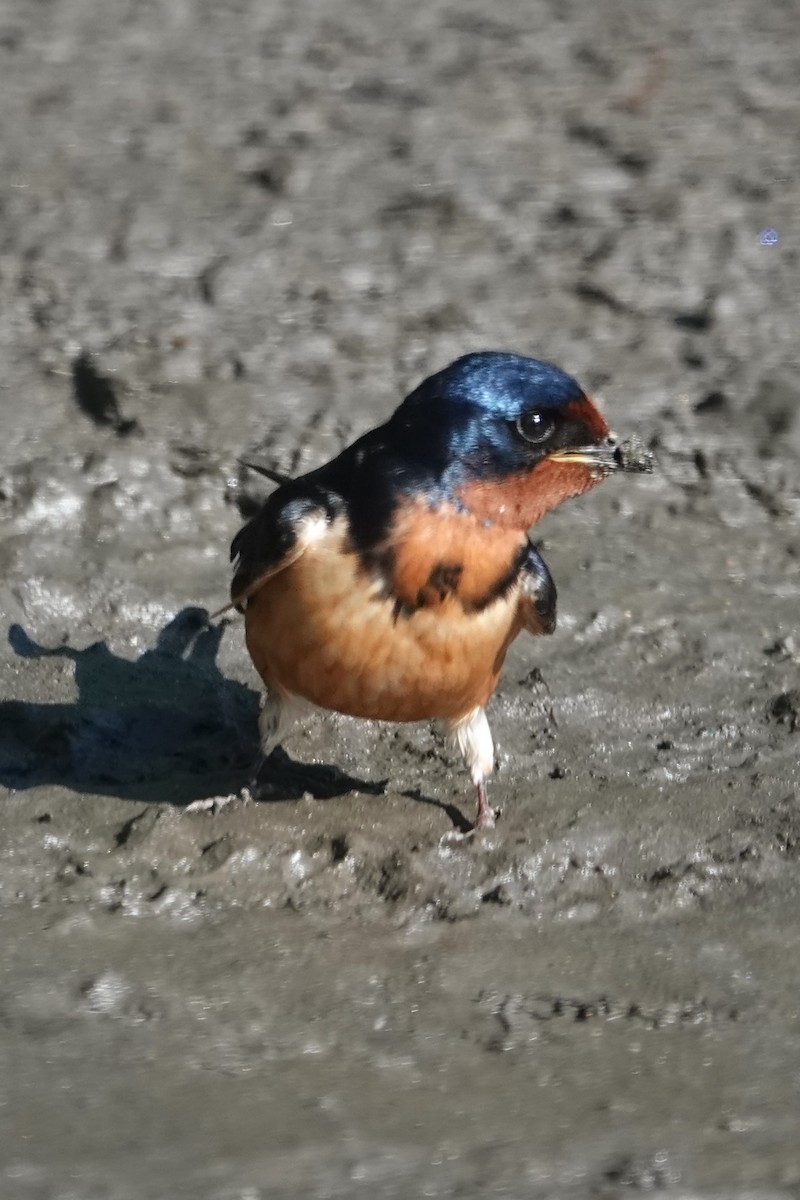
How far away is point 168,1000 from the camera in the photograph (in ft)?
12.9

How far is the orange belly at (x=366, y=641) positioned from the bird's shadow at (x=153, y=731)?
0.60 meters

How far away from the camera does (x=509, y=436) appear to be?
4.43m

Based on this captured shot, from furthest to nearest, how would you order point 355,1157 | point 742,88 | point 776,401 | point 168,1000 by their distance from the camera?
point 742,88
point 776,401
point 168,1000
point 355,1157

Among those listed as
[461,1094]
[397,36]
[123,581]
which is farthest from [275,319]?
[461,1094]

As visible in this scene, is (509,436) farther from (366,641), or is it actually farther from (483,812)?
(483,812)

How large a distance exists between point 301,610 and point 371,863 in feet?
2.17

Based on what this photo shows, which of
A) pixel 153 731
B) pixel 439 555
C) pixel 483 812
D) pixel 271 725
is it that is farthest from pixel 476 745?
pixel 153 731

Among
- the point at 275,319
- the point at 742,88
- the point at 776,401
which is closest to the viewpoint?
the point at 776,401

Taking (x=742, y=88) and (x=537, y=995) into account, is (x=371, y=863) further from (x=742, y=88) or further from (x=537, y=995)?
(x=742, y=88)

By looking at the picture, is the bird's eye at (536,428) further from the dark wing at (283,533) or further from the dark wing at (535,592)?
the dark wing at (283,533)

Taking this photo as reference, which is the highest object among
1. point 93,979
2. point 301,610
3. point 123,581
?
point 301,610

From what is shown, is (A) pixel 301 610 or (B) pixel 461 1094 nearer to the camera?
(B) pixel 461 1094

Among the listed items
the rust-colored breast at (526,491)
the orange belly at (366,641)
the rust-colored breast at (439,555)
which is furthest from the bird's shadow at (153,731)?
the rust-colored breast at (526,491)

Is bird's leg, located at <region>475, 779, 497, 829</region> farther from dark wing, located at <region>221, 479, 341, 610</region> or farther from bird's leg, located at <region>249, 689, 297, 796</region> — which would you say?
dark wing, located at <region>221, 479, 341, 610</region>
